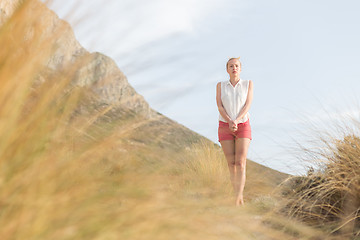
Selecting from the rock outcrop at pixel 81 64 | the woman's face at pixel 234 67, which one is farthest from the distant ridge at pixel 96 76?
the woman's face at pixel 234 67

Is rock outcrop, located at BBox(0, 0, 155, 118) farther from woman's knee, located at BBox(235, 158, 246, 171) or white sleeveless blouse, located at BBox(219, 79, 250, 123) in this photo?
white sleeveless blouse, located at BBox(219, 79, 250, 123)

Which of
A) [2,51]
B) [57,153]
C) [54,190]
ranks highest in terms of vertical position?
[2,51]

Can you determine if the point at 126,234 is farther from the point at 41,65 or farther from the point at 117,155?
the point at 41,65

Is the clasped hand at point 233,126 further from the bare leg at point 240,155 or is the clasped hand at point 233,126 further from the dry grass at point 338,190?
the dry grass at point 338,190

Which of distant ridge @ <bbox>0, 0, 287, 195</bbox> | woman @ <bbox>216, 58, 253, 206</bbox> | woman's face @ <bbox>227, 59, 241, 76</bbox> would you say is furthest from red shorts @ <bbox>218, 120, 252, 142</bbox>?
distant ridge @ <bbox>0, 0, 287, 195</bbox>

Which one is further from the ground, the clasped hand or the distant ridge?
the clasped hand

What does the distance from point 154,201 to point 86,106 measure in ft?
1.95

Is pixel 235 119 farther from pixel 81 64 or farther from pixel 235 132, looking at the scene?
pixel 81 64

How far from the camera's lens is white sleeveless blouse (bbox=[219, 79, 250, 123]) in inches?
158

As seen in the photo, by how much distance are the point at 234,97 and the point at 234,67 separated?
0.35 metres

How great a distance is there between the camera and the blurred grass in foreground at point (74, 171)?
1.10m

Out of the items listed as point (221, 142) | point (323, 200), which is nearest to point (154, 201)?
point (323, 200)

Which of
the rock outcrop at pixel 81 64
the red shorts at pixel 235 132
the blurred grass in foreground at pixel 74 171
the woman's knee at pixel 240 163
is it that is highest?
the red shorts at pixel 235 132

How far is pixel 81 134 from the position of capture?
1.49 m
